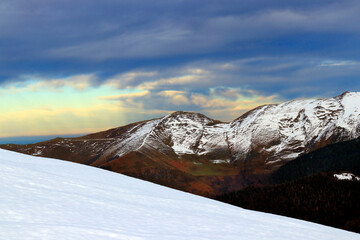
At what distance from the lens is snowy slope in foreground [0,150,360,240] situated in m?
8.30

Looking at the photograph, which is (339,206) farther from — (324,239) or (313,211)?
(324,239)

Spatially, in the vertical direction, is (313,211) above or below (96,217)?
below

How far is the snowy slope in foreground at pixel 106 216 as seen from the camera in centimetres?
830

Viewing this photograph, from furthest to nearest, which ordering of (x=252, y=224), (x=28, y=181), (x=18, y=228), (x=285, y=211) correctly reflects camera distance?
(x=285, y=211), (x=252, y=224), (x=28, y=181), (x=18, y=228)

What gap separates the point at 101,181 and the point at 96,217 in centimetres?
700

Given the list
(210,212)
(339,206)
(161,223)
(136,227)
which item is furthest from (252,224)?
(339,206)

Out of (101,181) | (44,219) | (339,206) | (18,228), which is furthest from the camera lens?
(339,206)

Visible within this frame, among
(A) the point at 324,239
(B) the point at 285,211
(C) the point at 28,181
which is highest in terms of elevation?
(C) the point at 28,181

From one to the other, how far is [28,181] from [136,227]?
4.71 metres

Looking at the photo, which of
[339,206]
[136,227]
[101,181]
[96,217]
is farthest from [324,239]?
[339,206]

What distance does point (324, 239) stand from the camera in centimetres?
1325

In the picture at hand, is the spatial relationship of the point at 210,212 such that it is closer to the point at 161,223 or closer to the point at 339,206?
the point at 161,223

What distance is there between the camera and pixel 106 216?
10.3 metres

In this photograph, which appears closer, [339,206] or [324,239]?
[324,239]
